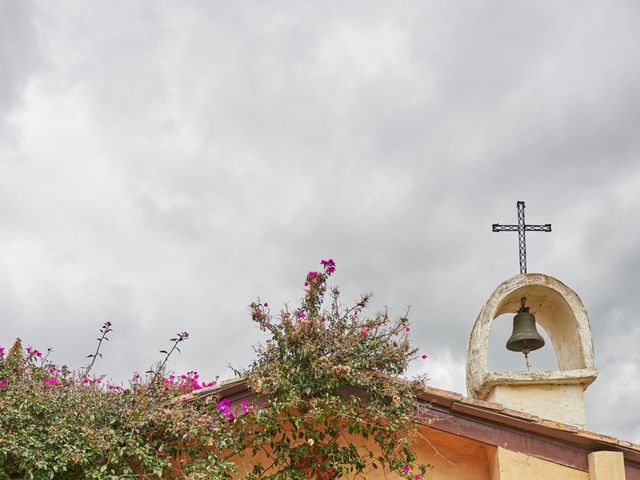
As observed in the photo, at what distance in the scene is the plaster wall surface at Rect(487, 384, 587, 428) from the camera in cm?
757

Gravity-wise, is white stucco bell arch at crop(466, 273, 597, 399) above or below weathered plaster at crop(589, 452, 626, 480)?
above

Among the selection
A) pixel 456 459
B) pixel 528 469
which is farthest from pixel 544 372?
pixel 456 459

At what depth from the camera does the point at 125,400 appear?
6723 millimetres

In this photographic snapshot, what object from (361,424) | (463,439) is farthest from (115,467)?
(463,439)

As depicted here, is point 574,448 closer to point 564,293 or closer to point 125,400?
point 564,293

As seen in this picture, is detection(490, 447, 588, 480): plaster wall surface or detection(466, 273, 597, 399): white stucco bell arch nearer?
detection(490, 447, 588, 480): plaster wall surface

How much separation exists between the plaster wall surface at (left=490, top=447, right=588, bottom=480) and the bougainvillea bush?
742mm

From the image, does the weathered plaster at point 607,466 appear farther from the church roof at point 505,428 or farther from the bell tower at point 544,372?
the bell tower at point 544,372

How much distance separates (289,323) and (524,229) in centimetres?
355

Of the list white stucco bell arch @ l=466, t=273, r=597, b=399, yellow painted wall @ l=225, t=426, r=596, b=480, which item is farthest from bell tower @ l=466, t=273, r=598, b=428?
yellow painted wall @ l=225, t=426, r=596, b=480

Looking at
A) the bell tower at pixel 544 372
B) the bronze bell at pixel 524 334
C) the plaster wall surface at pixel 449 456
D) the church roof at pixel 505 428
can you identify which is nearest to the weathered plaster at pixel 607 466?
the church roof at pixel 505 428

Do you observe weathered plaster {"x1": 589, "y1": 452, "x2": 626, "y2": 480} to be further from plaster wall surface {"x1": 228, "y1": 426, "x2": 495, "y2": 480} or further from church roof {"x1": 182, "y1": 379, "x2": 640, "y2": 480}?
plaster wall surface {"x1": 228, "y1": 426, "x2": 495, "y2": 480}

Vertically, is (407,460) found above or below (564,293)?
below

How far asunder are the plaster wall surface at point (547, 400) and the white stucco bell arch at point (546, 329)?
3.0 inches
